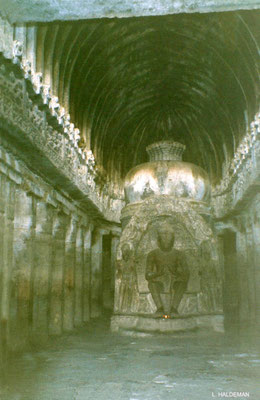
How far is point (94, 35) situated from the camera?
13.4m

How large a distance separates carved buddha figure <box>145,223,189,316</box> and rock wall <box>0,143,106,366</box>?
2554 millimetres

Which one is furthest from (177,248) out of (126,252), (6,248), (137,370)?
(137,370)

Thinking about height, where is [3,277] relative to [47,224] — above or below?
below

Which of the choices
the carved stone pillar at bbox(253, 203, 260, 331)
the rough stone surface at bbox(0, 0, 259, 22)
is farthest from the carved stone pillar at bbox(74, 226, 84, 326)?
the rough stone surface at bbox(0, 0, 259, 22)

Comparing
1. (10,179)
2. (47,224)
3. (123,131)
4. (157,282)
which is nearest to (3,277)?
(10,179)

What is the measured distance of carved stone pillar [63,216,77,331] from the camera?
13172mm

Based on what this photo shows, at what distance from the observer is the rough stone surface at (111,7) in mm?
6879

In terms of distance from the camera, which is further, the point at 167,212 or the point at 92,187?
the point at 92,187

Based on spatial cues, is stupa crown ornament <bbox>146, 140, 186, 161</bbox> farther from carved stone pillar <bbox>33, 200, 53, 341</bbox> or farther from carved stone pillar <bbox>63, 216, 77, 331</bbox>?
carved stone pillar <bbox>33, 200, 53, 341</bbox>

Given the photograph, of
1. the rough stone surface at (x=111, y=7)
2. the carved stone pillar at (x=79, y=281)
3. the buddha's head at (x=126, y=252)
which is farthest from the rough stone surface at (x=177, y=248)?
the rough stone surface at (x=111, y=7)

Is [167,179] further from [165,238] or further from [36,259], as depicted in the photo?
[36,259]

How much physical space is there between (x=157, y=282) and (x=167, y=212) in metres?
1.96

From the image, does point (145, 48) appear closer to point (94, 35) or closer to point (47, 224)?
point (94, 35)

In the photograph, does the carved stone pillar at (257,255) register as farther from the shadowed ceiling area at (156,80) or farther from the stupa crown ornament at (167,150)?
the stupa crown ornament at (167,150)
